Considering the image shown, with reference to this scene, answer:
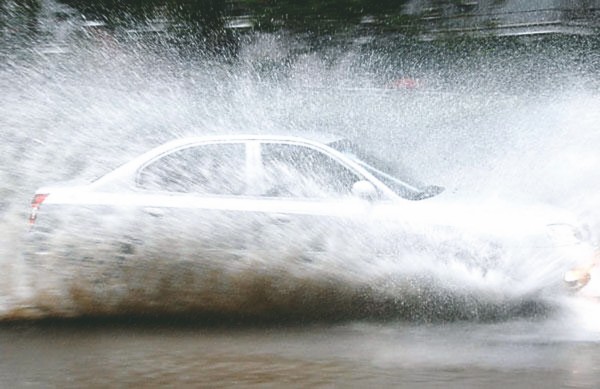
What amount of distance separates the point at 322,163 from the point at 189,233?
110cm

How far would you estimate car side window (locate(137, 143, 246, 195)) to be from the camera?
22.1ft

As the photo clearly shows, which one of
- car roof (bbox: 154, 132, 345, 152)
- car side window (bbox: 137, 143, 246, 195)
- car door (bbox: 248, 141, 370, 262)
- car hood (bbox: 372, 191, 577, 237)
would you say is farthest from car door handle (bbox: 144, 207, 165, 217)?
car hood (bbox: 372, 191, 577, 237)

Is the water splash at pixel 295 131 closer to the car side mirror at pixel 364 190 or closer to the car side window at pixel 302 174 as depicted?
the car side mirror at pixel 364 190

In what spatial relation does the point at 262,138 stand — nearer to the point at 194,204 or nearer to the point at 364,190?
the point at 194,204

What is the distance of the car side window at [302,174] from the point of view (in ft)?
21.4

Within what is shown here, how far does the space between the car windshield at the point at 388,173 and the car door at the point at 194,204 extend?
82 centimetres

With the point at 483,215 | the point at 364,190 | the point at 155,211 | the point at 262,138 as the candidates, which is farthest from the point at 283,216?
the point at 483,215

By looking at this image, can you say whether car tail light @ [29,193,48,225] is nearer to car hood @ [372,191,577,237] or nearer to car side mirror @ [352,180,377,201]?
car side mirror @ [352,180,377,201]

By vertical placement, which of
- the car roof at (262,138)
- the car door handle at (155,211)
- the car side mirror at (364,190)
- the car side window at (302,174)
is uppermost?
the car roof at (262,138)

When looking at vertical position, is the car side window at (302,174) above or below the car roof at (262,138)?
below

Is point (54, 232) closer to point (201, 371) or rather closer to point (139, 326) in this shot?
point (139, 326)

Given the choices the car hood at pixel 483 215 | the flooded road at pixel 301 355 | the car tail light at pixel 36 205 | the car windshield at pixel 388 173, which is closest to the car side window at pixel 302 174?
the car windshield at pixel 388 173

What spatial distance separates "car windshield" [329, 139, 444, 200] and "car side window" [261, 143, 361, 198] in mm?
193

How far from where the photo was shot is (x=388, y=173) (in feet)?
22.3
